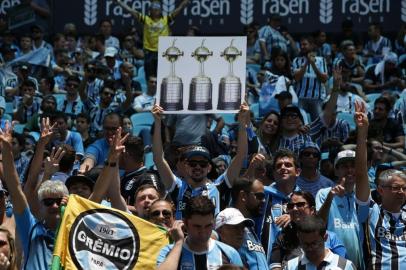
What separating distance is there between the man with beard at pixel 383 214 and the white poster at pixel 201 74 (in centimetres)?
214

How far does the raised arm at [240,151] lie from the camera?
1009 cm

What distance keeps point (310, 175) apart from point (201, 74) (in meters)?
1.50

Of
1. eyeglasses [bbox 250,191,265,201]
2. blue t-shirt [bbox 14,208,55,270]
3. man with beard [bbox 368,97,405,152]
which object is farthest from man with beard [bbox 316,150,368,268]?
man with beard [bbox 368,97,405,152]

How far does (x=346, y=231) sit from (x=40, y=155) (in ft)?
8.52

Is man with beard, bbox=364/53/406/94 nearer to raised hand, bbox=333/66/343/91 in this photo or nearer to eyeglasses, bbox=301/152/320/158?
raised hand, bbox=333/66/343/91

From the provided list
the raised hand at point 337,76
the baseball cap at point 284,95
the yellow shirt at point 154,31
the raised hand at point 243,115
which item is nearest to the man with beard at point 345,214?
the raised hand at point 243,115

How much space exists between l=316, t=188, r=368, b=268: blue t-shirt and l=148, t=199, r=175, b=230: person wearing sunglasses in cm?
167

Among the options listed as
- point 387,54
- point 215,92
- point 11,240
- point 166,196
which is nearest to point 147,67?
point 387,54

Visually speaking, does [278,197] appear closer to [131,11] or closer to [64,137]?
[64,137]

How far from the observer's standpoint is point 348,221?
32.7 ft

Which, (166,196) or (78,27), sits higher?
(78,27)

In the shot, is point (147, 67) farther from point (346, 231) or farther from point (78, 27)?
point (346, 231)

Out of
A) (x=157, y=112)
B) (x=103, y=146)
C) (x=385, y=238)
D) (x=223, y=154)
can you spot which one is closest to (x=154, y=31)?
(x=223, y=154)

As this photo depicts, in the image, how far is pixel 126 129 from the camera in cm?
1406
